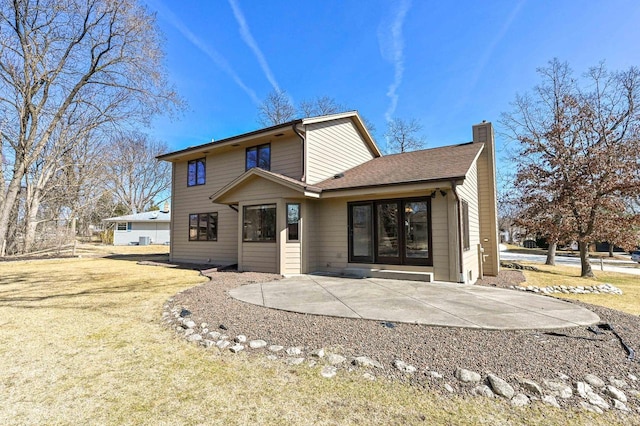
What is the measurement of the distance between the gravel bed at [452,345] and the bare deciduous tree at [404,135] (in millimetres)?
21689

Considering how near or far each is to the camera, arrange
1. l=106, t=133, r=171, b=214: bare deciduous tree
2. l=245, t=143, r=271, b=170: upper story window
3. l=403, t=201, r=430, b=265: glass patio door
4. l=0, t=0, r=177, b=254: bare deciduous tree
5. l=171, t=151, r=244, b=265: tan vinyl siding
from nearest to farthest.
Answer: l=403, t=201, r=430, b=265: glass patio door, l=245, t=143, r=271, b=170: upper story window, l=171, t=151, r=244, b=265: tan vinyl siding, l=0, t=0, r=177, b=254: bare deciduous tree, l=106, t=133, r=171, b=214: bare deciduous tree

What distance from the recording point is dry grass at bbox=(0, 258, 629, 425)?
226 cm

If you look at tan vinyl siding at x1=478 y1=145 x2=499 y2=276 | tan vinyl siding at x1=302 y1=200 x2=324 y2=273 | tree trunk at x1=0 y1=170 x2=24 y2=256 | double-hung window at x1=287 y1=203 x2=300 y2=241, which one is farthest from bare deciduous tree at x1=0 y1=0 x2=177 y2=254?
tan vinyl siding at x1=478 y1=145 x2=499 y2=276

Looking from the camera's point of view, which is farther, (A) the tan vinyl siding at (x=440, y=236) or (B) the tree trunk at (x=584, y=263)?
(B) the tree trunk at (x=584, y=263)

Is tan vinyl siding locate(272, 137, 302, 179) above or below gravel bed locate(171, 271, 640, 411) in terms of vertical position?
above

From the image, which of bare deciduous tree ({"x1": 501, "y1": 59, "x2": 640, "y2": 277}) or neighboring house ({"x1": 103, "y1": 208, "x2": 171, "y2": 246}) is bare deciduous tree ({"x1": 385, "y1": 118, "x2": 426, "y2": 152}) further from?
neighboring house ({"x1": 103, "y1": 208, "x2": 171, "y2": 246})

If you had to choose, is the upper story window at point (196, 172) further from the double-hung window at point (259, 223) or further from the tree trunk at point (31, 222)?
the tree trunk at point (31, 222)

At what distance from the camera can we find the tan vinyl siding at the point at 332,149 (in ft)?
33.4

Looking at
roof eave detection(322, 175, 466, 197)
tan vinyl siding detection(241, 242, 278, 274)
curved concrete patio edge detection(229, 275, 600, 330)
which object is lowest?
curved concrete patio edge detection(229, 275, 600, 330)

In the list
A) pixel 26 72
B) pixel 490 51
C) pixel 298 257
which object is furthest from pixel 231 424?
pixel 26 72

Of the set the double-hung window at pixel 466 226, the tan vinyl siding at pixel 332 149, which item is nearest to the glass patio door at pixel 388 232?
the double-hung window at pixel 466 226

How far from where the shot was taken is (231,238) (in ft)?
38.5

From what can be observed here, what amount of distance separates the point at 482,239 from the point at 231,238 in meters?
9.25

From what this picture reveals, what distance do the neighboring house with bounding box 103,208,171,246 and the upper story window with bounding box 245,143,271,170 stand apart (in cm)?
2120
